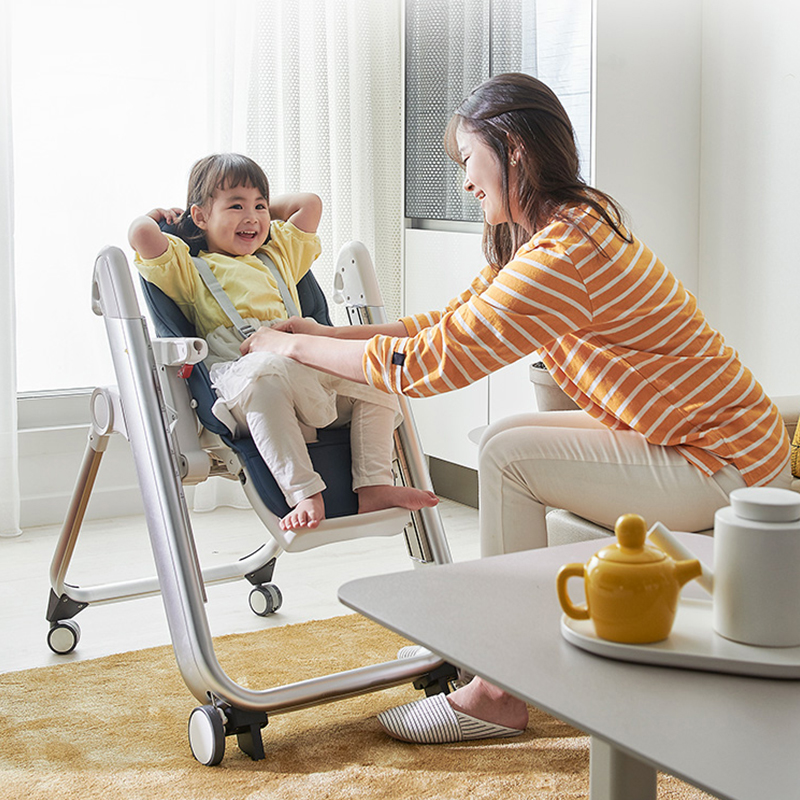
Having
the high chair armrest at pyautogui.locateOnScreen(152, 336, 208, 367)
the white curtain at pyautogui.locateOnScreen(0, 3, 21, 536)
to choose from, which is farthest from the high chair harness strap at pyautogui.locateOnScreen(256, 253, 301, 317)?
the white curtain at pyautogui.locateOnScreen(0, 3, 21, 536)

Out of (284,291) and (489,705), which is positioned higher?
(284,291)

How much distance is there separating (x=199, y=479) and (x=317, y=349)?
0.35 m

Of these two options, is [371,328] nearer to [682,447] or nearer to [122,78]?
[682,447]

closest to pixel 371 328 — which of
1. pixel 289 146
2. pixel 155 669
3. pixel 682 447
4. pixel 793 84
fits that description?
pixel 682 447

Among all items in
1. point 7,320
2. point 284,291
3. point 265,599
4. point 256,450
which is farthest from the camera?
point 7,320

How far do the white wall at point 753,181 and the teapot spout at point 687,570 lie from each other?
6.19 feet

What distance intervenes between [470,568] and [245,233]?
1192 mm

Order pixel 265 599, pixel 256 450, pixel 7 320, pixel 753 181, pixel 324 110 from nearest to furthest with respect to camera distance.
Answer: pixel 256 450, pixel 265 599, pixel 753 181, pixel 7 320, pixel 324 110

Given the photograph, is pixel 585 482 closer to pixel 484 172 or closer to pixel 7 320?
pixel 484 172

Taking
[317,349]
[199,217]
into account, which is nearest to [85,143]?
[199,217]

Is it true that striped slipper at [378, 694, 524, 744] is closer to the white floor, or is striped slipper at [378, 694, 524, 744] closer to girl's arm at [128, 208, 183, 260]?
the white floor

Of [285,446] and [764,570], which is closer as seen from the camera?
[764,570]

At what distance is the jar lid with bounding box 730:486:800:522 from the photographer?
2.86 feet

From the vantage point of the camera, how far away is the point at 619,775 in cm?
99
